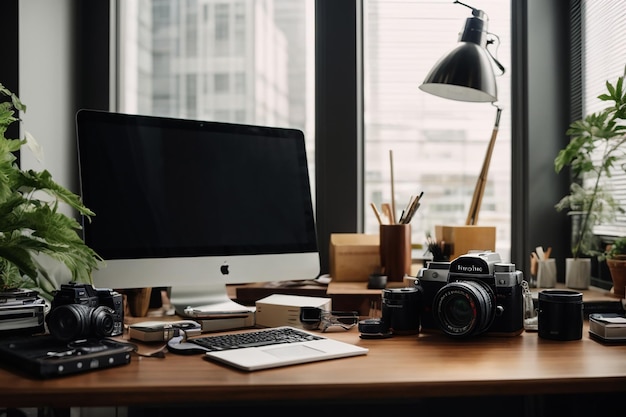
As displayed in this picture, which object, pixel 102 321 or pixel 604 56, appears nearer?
pixel 102 321

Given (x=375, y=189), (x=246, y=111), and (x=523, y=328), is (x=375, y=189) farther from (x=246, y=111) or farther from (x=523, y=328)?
(x=523, y=328)

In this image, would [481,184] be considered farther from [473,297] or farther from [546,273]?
[473,297]

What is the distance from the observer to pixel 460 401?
2.02 metres

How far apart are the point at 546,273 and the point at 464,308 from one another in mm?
711

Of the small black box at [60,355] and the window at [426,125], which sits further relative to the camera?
the window at [426,125]

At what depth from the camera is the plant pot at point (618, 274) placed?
1.79m

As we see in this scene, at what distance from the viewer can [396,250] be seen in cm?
193

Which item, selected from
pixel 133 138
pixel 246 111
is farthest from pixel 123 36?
pixel 133 138

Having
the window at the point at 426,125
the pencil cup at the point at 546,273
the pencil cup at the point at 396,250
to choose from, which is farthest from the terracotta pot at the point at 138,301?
the pencil cup at the point at 546,273

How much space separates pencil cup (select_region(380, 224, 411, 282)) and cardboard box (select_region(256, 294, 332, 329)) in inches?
13.9

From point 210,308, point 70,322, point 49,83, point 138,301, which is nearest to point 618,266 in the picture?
point 210,308

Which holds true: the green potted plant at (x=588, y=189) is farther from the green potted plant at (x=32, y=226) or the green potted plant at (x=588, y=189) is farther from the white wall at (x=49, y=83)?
the white wall at (x=49, y=83)

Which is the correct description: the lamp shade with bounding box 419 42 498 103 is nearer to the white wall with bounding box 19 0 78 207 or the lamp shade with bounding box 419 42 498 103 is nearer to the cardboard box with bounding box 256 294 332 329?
the cardboard box with bounding box 256 294 332 329

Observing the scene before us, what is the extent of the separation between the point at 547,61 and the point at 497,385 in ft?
4.85
